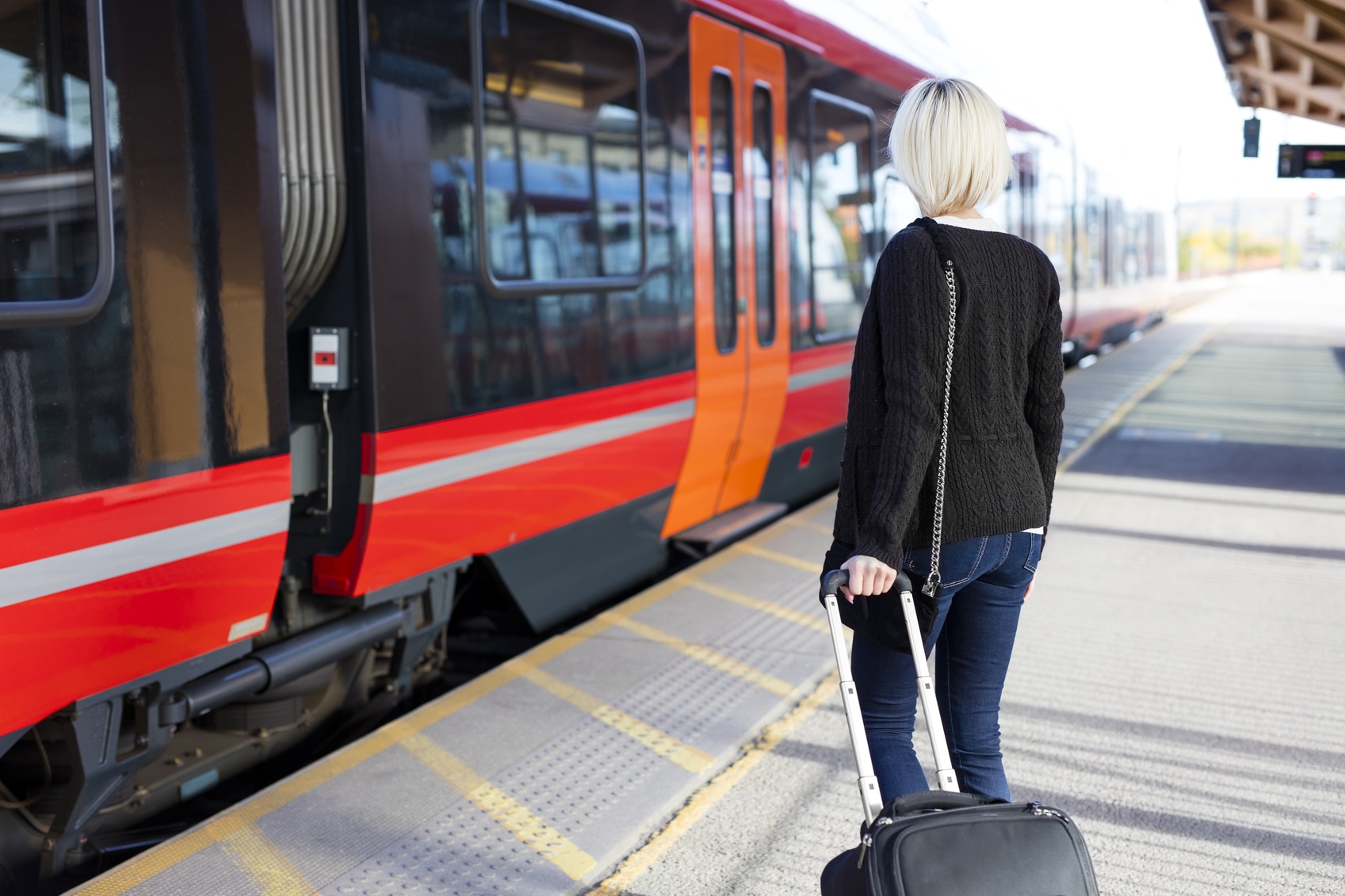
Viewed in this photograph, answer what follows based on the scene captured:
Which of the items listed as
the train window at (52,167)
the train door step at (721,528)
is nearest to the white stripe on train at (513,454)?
the train door step at (721,528)

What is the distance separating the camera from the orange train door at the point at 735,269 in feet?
18.4

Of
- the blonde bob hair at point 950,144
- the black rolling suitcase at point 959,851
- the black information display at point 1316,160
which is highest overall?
the black information display at point 1316,160

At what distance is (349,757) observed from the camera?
366 centimetres

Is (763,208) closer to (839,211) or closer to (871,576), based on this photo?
(839,211)

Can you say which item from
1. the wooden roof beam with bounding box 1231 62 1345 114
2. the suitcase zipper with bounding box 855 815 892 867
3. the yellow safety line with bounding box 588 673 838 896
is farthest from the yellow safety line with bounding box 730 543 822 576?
the wooden roof beam with bounding box 1231 62 1345 114

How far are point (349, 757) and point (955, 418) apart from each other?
2211 mm

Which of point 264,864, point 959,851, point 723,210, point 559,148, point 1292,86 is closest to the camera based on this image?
point 959,851

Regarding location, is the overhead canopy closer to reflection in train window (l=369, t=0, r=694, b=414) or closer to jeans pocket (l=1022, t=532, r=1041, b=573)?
reflection in train window (l=369, t=0, r=694, b=414)

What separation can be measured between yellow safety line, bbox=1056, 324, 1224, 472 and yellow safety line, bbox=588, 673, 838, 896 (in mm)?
1343

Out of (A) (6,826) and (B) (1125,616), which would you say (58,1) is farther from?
(B) (1125,616)

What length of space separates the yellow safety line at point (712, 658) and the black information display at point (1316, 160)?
14094 millimetres

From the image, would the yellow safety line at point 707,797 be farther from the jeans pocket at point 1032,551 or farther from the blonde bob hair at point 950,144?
the blonde bob hair at point 950,144

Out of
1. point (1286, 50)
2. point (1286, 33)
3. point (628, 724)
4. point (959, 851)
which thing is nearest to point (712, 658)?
point (628, 724)

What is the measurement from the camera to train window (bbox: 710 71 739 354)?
18.7 ft
